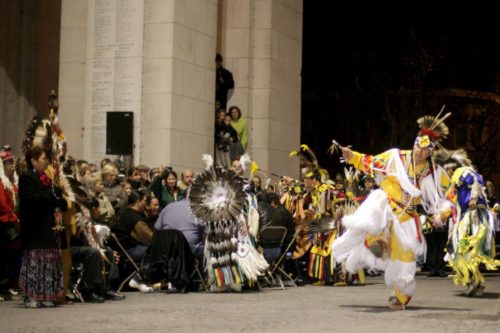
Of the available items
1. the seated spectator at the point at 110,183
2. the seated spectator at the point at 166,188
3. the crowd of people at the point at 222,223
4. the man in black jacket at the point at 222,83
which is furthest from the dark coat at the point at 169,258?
the man in black jacket at the point at 222,83

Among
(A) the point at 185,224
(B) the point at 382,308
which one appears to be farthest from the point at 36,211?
(B) the point at 382,308

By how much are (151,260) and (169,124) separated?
16.4 feet

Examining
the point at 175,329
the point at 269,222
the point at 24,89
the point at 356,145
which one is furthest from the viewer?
the point at 356,145

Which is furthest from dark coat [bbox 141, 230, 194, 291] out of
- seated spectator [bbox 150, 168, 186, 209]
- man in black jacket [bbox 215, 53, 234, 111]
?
man in black jacket [bbox 215, 53, 234, 111]

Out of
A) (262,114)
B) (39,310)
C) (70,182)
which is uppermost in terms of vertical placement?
(262,114)

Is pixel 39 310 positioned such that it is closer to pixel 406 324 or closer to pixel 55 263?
pixel 55 263

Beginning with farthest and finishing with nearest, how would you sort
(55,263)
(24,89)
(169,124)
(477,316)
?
(24,89) → (169,124) → (55,263) → (477,316)

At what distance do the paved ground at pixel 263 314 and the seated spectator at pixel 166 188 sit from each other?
263cm

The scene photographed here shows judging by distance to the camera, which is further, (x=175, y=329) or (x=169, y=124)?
(x=169, y=124)

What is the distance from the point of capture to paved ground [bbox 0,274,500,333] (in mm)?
11547

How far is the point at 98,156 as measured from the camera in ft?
69.5

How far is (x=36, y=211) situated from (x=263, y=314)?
3.17 m

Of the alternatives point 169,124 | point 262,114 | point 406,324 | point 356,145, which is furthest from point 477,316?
point 356,145

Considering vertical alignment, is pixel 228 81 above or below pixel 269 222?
above
